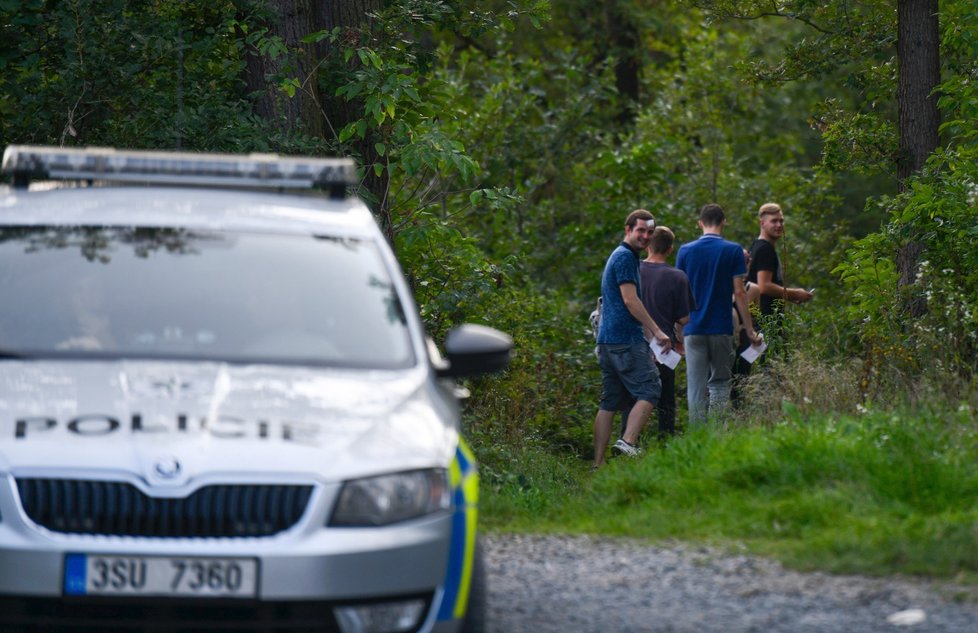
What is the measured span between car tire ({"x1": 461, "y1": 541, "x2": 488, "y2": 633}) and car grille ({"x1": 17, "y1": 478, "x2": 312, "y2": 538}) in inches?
30.2

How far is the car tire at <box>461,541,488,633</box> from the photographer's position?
4.89 metres

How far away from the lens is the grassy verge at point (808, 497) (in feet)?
20.8

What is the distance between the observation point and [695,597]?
5887mm

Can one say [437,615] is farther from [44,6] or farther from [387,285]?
[44,6]

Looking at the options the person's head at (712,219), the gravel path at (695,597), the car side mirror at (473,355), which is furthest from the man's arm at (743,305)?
the car side mirror at (473,355)

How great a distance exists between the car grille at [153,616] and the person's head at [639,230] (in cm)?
683

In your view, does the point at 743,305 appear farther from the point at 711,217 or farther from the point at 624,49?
the point at 624,49

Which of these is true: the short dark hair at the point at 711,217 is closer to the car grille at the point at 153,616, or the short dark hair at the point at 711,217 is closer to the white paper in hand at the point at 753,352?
the white paper in hand at the point at 753,352

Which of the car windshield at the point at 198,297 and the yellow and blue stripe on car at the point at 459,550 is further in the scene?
the car windshield at the point at 198,297

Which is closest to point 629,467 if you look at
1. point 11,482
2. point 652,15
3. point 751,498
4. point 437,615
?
point 751,498

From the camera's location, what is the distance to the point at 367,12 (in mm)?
11891

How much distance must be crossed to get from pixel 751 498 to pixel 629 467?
1.42 m

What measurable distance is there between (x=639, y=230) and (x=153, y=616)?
7005 millimetres

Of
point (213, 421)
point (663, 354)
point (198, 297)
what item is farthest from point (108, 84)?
point (213, 421)
